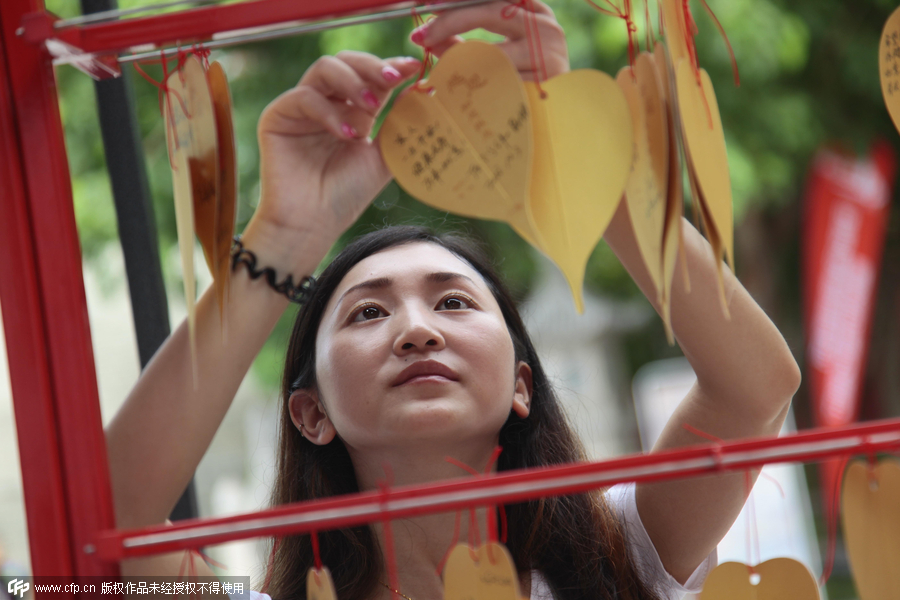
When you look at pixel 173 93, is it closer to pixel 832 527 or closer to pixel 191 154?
pixel 191 154

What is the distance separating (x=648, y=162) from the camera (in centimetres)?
63

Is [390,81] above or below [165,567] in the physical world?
above

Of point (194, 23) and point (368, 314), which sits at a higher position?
point (194, 23)

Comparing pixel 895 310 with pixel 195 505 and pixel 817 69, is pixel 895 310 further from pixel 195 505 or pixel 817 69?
pixel 195 505

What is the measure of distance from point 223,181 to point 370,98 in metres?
0.15

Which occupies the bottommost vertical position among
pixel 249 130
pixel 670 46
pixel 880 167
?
pixel 670 46

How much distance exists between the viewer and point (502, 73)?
0.63 metres

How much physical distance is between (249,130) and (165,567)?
2.28 meters

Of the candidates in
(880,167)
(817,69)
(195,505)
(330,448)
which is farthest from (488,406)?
(880,167)

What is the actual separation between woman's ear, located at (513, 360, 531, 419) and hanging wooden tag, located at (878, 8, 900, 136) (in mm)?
613

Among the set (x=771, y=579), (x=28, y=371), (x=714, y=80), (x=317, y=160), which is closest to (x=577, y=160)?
(x=317, y=160)

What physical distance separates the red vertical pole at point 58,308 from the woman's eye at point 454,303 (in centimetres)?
48

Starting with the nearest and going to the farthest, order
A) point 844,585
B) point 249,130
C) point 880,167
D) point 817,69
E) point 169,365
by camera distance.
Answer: point 169,365, point 249,130, point 817,69, point 880,167, point 844,585

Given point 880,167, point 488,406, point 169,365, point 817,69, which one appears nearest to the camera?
point 169,365
